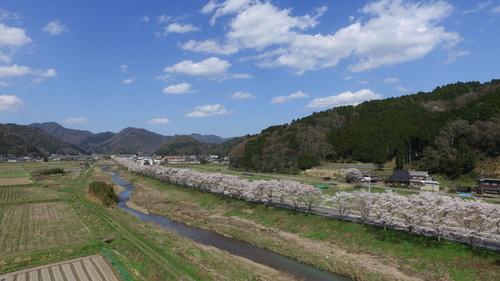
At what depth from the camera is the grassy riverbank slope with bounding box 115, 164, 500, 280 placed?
27.1 meters

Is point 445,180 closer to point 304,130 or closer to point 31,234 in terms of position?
point 304,130

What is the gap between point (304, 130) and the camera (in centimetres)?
13012

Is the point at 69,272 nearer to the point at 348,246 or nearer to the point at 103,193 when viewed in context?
the point at 348,246

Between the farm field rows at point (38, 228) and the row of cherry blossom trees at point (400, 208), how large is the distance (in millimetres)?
25211

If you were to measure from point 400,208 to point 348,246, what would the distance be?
6424mm

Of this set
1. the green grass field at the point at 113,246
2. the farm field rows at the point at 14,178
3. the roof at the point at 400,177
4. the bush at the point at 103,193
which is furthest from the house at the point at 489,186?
the farm field rows at the point at 14,178

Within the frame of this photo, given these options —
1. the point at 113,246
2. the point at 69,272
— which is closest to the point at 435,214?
the point at 113,246

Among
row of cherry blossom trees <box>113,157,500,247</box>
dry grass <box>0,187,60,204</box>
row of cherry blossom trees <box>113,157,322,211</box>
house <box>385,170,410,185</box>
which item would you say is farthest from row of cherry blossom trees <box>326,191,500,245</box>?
dry grass <box>0,187,60,204</box>

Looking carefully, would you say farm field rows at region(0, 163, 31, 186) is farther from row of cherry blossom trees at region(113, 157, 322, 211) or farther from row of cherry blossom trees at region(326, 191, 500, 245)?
row of cherry blossom trees at region(326, 191, 500, 245)

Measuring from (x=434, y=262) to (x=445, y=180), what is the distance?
5091 centimetres

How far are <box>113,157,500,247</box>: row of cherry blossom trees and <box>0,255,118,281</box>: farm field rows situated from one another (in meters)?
25.7

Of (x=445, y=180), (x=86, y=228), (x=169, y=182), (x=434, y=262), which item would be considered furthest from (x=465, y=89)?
(x=86, y=228)

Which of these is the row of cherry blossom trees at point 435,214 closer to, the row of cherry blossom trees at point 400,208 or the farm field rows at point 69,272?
the row of cherry blossom trees at point 400,208

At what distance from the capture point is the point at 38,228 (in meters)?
42.8
